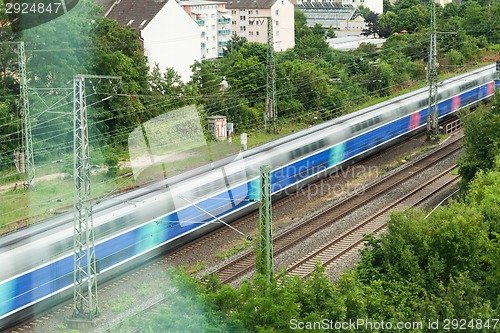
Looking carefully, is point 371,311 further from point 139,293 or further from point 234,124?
point 234,124

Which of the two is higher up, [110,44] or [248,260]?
[110,44]

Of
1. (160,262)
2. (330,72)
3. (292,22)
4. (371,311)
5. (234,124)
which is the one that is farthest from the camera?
(292,22)

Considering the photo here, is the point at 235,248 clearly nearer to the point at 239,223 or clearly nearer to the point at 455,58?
the point at 239,223

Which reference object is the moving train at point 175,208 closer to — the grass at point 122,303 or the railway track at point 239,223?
the railway track at point 239,223

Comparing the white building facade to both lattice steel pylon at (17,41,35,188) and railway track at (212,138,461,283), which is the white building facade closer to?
lattice steel pylon at (17,41,35,188)

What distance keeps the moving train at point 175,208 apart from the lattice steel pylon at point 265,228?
12.3ft

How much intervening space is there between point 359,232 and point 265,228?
6.40 metres

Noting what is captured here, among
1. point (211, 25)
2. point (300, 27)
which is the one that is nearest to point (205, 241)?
point (211, 25)

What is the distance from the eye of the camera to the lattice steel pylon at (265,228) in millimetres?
12928

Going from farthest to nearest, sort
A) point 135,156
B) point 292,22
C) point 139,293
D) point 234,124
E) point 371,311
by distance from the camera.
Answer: point 292,22 < point 234,124 < point 135,156 < point 139,293 < point 371,311

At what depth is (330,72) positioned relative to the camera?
129ft

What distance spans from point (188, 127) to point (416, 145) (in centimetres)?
794

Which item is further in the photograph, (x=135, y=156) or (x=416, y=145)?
(x=416, y=145)

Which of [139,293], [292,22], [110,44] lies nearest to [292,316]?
[139,293]
